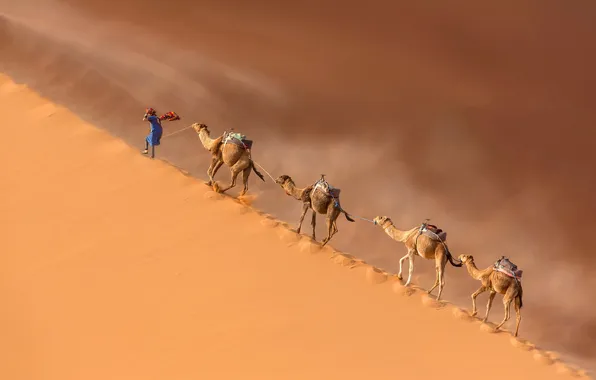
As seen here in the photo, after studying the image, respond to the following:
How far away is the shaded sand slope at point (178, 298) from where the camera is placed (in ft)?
Result: 28.9

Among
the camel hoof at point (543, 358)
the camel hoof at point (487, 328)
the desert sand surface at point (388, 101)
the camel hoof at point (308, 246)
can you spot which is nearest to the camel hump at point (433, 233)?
the camel hoof at point (487, 328)

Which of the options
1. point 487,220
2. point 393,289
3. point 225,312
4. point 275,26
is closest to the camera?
point 225,312

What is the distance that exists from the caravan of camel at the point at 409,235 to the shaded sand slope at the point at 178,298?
61 cm

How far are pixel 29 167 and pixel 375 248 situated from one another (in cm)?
712

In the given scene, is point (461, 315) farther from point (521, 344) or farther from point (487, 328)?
point (521, 344)

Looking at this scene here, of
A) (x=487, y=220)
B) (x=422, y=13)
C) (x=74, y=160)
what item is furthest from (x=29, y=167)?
(x=422, y=13)

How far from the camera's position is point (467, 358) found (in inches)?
391

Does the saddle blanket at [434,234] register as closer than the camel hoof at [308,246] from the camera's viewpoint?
Yes

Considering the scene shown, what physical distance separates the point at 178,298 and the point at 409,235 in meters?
Result: 4.05

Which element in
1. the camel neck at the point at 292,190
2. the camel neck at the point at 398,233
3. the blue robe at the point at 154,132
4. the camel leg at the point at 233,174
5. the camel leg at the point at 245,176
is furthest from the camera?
the blue robe at the point at 154,132

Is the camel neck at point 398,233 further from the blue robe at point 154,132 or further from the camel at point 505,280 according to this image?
the blue robe at point 154,132

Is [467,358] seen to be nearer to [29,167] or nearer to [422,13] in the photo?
[29,167]

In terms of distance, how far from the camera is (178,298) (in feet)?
32.4

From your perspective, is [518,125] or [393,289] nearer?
[393,289]
